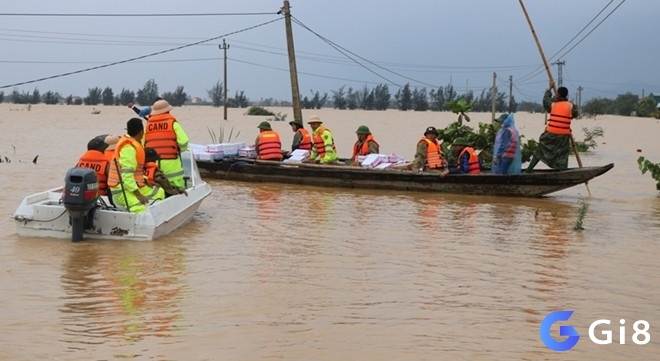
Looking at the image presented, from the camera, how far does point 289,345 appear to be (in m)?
6.59

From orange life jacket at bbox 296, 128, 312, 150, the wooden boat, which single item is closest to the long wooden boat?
orange life jacket at bbox 296, 128, 312, 150

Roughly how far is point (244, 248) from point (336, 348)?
4294 millimetres

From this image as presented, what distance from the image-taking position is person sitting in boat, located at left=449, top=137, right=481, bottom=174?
16.5 metres

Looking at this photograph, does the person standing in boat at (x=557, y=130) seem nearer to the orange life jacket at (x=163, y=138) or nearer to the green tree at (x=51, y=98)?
the orange life jacket at (x=163, y=138)

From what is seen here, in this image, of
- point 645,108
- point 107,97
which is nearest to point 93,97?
point 107,97

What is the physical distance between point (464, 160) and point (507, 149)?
92 cm

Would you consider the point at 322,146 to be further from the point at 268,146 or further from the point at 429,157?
the point at 429,157

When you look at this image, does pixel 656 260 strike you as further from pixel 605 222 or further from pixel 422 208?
pixel 422 208

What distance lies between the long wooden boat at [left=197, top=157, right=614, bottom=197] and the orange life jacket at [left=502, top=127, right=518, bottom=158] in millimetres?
393

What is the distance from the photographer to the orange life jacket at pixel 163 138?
1195cm

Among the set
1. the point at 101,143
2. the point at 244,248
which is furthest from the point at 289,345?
the point at 101,143

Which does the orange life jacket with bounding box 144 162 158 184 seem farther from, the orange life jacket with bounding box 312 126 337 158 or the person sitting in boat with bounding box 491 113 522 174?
the person sitting in boat with bounding box 491 113 522 174

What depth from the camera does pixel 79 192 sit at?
9.95 metres

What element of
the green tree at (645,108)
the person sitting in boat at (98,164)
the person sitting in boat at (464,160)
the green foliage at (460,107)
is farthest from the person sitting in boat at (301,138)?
the green tree at (645,108)
